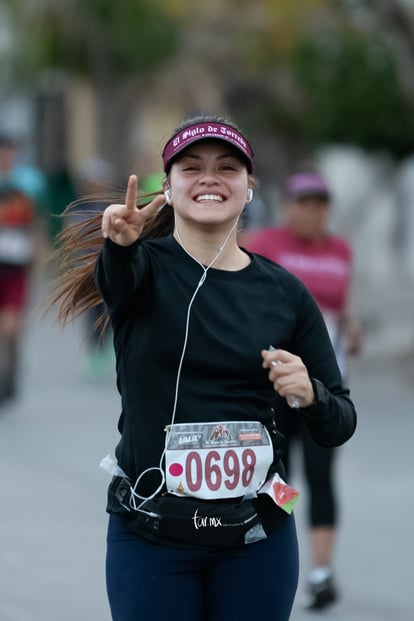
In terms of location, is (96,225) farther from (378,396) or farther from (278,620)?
(378,396)

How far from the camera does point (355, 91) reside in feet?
61.6

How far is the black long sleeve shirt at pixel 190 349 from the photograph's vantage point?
336 cm

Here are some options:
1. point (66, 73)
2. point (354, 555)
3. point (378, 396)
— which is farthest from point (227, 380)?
point (66, 73)

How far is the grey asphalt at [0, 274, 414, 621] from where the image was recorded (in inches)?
233

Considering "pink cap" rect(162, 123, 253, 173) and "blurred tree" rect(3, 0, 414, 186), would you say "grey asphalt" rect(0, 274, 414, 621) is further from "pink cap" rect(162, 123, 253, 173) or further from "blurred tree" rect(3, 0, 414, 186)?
"blurred tree" rect(3, 0, 414, 186)

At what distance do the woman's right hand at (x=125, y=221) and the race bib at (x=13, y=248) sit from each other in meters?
7.03

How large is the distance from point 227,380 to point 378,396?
8.21 meters

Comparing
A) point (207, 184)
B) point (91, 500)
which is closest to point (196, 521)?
point (207, 184)

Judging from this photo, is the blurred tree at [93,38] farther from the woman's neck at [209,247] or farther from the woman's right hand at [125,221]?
the woman's right hand at [125,221]

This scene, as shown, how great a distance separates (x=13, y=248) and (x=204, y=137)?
6.92 meters

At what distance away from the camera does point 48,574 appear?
6.16 meters

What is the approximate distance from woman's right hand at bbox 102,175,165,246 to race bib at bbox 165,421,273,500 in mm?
490

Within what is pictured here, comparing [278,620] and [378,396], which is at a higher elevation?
[378,396]

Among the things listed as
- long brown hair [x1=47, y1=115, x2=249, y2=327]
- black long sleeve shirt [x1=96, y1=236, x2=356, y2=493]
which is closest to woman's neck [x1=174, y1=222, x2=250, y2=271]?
black long sleeve shirt [x1=96, y1=236, x2=356, y2=493]
